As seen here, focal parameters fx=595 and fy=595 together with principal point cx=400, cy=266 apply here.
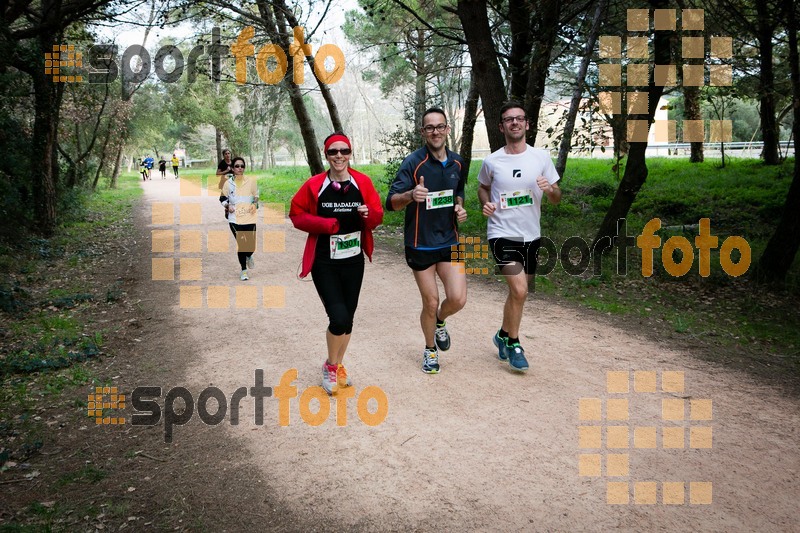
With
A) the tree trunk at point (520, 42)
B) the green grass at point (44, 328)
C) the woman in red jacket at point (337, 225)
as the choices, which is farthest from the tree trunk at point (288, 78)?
the woman in red jacket at point (337, 225)

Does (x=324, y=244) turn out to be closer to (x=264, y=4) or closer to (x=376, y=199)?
(x=376, y=199)

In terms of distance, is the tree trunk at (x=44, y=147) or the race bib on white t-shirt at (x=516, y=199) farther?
the tree trunk at (x=44, y=147)

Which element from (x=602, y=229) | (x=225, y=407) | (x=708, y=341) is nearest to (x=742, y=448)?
(x=708, y=341)

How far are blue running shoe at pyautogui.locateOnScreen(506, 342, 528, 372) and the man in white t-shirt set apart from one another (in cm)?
49

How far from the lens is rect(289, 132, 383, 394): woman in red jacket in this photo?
203 inches

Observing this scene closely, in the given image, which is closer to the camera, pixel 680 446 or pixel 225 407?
pixel 680 446

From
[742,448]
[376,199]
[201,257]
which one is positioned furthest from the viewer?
[201,257]

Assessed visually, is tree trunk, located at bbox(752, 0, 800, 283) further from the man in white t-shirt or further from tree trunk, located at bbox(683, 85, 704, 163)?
tree trunk, located at bbox(683, 85, 704, 163)

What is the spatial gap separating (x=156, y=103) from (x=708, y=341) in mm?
41991

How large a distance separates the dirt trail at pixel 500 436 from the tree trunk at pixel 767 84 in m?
7.09

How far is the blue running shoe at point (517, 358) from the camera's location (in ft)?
19.5

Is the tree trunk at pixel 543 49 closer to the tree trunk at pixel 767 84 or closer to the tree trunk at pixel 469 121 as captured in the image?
the tree trunk at pixel 767 84

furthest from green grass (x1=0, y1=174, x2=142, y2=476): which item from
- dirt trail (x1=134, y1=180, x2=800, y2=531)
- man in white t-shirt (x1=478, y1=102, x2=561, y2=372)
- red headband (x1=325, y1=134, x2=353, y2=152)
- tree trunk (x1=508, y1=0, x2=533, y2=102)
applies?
tree trunk (x1=508, y1=0, x2=533, y2=102)

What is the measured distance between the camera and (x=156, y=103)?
4166cm
